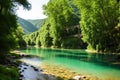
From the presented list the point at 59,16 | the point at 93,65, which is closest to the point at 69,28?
the point at 59,16

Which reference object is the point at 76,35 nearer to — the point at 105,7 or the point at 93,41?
the point at 93,41

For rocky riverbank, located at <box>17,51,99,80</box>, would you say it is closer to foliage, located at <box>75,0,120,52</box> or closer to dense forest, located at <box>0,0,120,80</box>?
dense forest, located at <box>0,0,120,80</box>

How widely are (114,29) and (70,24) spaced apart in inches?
1735

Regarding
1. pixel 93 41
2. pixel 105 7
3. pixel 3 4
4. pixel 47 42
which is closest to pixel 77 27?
pixel 47 42

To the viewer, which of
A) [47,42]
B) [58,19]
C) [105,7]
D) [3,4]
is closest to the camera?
[3,4]

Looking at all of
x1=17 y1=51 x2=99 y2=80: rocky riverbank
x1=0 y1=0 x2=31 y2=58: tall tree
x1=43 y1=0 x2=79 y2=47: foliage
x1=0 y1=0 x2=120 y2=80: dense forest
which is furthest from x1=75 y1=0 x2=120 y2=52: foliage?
x1=0 y1=0 x2=31 y2=58: tall tree

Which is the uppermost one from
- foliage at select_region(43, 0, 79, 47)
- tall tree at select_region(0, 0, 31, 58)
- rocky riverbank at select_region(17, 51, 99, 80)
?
foliage at select_region(43, 0, 79, 47)

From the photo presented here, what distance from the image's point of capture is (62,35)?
117250 millimetres

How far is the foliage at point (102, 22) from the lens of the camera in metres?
72.4

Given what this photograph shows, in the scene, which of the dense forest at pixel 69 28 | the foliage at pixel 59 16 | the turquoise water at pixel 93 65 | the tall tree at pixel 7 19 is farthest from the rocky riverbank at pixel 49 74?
the foliage at pixel 59 16

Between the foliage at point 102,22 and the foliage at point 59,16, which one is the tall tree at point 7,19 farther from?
the foliage at point 59,16

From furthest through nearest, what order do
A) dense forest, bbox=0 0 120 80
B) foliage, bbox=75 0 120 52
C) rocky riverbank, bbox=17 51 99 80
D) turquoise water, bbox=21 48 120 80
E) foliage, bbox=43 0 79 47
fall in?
foliage, bbox=43 0 79 47, foliage, bbox=75 0 120 52, turquoise water, bbox=21 48 120 80, rocky riverbank, bbox=17 51 99 80, dense forest, bbox=0 0 120 80

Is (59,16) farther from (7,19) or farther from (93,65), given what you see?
(7,19)

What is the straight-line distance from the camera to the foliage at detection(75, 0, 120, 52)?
72.4 meters
